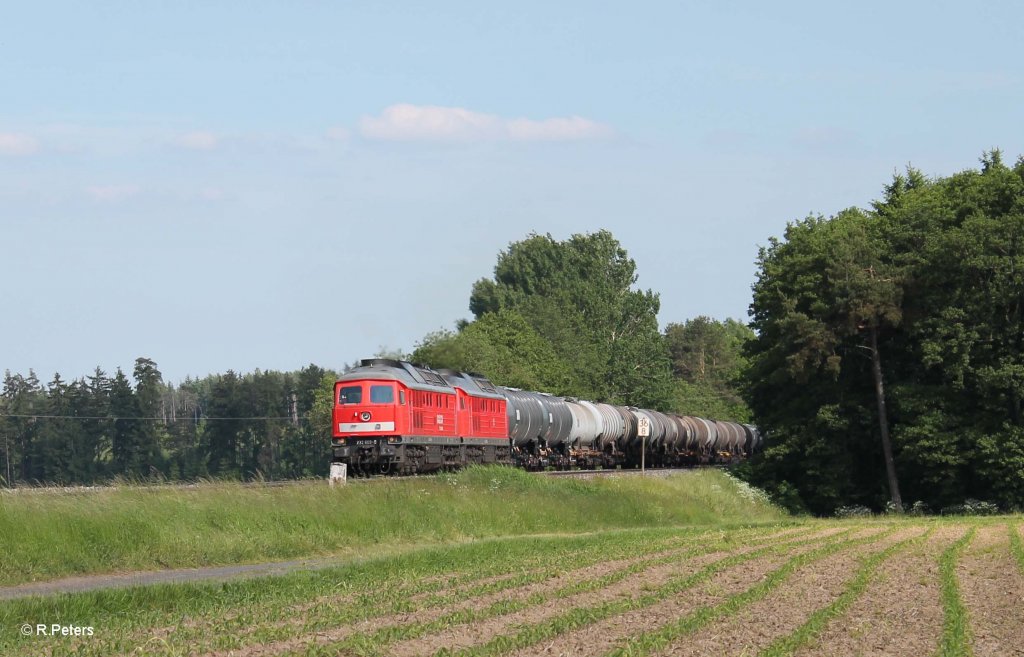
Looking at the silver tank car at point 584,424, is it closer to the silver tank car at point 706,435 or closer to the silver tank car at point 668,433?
the silver tank car at point 668,433

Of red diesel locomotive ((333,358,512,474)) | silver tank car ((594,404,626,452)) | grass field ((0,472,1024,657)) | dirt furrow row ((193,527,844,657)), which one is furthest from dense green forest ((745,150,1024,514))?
dirt furrow row ((193,527,844,657))

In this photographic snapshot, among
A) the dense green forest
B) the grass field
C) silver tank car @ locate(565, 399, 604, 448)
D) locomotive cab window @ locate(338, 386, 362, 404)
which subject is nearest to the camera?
the grass field

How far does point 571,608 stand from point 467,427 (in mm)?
33825

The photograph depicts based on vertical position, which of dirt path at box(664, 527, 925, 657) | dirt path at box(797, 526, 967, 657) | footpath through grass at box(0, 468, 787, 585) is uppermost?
footpath through grass at box(0, 468, 787, 585)

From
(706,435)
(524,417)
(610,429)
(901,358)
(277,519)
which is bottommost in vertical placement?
(277,519)

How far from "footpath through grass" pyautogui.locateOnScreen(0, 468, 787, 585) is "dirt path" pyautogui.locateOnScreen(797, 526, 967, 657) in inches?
405

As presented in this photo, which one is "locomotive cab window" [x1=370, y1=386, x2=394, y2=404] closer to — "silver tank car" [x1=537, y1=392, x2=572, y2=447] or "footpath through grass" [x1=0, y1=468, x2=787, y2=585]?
"footpath through grass" [x1=0, y1=468, x2=787, y2=585]

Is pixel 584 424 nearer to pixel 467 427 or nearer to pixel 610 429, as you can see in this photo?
pixel 610 429

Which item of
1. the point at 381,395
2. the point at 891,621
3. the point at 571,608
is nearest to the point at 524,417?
the point at 381,395

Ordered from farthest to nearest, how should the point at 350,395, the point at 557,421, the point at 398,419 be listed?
the point at 557,421 < the point at 350,395 < the point at 398,419

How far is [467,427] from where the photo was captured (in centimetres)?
5034

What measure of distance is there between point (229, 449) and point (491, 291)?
3535 cm

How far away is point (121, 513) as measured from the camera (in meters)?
23.2

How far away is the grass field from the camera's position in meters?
13.9
